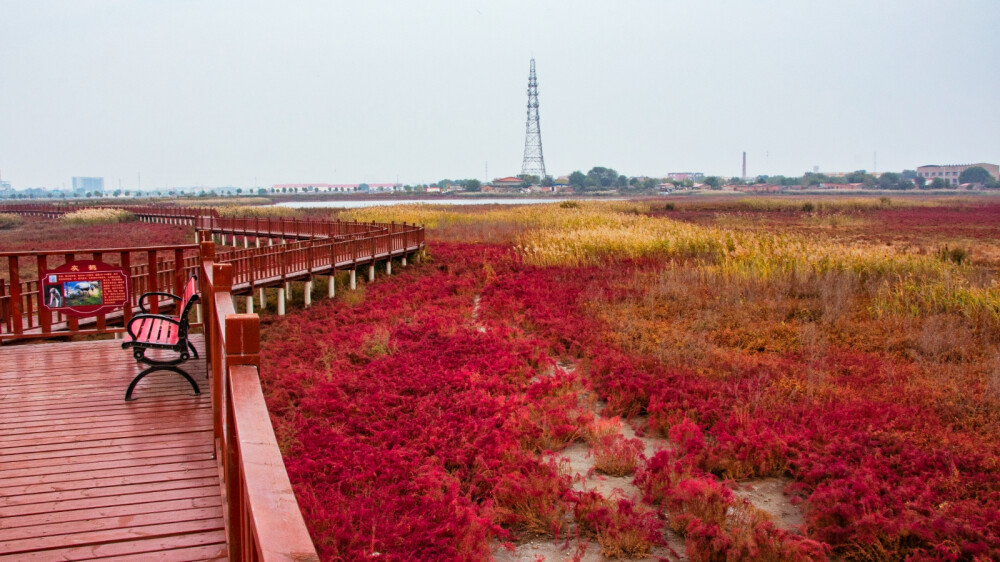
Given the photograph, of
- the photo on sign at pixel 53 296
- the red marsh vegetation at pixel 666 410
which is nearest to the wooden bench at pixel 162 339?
the photo on sign at pixel 53 296

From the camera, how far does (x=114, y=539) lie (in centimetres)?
432

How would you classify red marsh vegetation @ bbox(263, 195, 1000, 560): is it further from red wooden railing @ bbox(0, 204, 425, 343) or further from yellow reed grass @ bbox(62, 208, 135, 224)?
yellow reed grass @ bbox(62, 208, 135, 224)

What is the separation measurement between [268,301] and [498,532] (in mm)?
16860

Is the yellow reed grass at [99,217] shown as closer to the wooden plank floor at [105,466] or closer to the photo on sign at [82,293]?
the photo on sign at [82,293]

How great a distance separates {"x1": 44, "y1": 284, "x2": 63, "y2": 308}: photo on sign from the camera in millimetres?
8242

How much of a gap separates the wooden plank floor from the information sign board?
3.12 feet

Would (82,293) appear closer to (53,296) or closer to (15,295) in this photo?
(53,296)

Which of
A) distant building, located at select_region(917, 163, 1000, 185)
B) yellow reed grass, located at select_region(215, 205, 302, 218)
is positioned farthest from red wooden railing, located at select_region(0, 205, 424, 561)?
distant building, located at select_region(917, 163, 1000, 185)

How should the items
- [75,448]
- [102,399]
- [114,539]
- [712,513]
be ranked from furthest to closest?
[712,513] < [102,399] < [75,448] < [114,539]

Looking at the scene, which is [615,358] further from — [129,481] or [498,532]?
[129,481]

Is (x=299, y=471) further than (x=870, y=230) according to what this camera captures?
No

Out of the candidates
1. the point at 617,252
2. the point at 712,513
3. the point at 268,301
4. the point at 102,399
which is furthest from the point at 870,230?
the point at 102,399

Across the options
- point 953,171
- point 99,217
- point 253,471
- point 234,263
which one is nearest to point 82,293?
point 253,471

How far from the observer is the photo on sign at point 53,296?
8242 millimetres
